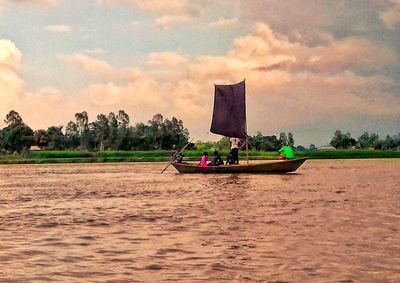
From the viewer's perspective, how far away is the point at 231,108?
45.0 meters

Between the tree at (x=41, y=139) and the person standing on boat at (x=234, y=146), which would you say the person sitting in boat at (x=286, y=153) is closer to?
the person standing on boat at (x=234, y=146)

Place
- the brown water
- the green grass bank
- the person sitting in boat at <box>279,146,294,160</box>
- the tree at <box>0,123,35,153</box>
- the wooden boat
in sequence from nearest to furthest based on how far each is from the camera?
the brown water → the wooden boat → the person sitting in boat at <box>279,146,294,160</box> → the green grass bank → the tree at <box>0,123,35,153</box>

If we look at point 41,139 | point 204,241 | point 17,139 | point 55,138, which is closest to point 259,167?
point 204,241

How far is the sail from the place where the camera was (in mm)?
44938

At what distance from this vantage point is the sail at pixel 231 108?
147 feet

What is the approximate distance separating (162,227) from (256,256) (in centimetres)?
474

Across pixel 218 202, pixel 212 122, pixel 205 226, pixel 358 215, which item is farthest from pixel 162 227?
pixel 212 122

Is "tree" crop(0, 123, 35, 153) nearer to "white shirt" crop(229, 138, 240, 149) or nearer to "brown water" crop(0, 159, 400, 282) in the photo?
"white shirt" crop(229, 138, 240, 149)

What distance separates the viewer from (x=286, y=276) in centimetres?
902

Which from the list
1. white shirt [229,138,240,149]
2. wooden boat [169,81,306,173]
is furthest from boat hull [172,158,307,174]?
white shirt [229,138,240,149]

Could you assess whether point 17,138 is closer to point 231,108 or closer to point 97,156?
point 97,156

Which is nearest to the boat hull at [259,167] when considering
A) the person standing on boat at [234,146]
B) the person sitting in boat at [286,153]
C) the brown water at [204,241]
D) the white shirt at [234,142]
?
the person sitting in boat at [286,153]

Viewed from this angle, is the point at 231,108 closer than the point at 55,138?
Yes

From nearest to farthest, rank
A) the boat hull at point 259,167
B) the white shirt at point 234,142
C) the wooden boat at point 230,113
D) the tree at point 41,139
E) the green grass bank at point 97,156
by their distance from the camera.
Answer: the boat hull at point 259,167
the wooden boat at point 230,113
the white shirt at point 234,142
the green grass bank at point 97,156
the tree at point 41,139
